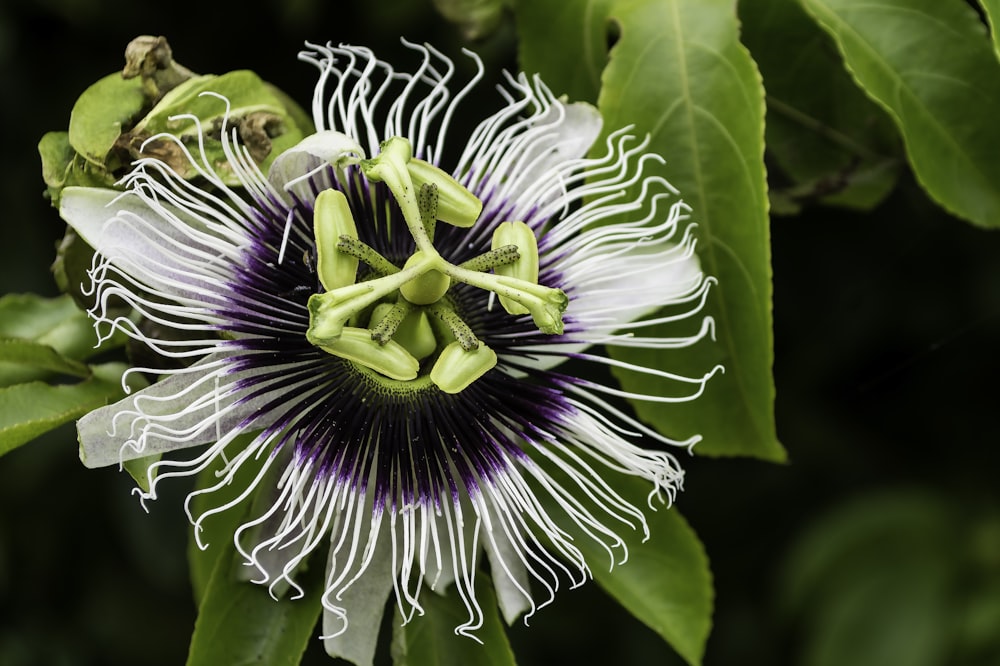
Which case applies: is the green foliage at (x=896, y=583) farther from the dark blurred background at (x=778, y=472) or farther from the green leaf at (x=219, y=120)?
the green leaf at (x=219, y=120)

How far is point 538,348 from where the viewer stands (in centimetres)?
122

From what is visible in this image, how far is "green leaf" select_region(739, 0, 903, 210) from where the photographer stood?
4.70ft

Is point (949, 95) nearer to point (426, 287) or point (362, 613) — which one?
point (426, 287)

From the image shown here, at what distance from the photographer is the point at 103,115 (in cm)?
113

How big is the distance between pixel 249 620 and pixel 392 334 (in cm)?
35

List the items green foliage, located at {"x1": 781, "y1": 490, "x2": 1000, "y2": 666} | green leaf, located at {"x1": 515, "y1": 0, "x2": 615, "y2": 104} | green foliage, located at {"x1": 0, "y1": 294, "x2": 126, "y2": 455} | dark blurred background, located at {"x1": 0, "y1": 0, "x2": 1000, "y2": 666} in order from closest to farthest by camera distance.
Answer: green foliage, located at {"x1": 0, "y1": 294, "x2": 126, "y2": 455}, green leaf, located at {"x1": 515, "y1": 0, "x2": 615, "y2": 104}, dark blurred background, located at {"x1": 0, "y1": 0, "x2": 1000, "y2": 666}, green foliage, located at {"x1": 781, "y1": 490, "x2": 1000, "y2": 666}

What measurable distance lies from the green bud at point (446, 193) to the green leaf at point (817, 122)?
1.69ft

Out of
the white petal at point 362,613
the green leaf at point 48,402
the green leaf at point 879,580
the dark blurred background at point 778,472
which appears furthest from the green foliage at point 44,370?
the green leaf at point 879,580

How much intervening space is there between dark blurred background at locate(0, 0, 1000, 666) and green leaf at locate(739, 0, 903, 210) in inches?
19.1

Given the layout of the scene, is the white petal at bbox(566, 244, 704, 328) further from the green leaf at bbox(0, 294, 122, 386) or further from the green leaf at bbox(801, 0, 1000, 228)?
the green leaf at bbox(0, 294, 122, 386)

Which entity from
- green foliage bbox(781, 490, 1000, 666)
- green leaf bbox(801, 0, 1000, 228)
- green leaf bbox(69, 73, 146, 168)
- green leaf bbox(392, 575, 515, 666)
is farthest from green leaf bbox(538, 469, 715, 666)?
green foliage bbox(781, 490, 1000, 666)

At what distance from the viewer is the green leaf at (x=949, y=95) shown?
1279 millimetres

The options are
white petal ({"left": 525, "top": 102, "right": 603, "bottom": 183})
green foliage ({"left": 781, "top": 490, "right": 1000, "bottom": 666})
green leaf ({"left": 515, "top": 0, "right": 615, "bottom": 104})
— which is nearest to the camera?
white petal ({"left": 525, "top": 102, "right": 603, "bottom": 183})

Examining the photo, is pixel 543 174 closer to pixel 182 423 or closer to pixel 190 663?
pixel 182 423
